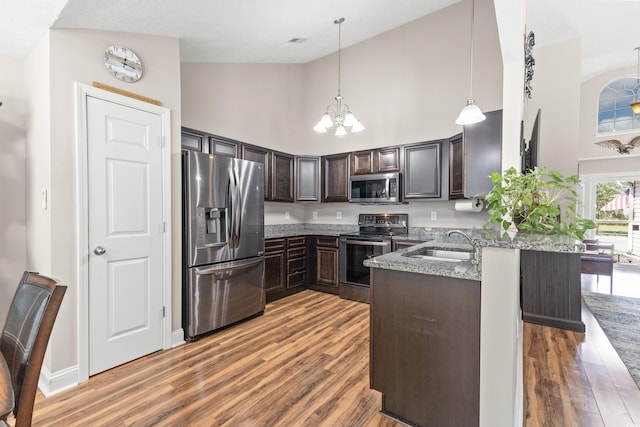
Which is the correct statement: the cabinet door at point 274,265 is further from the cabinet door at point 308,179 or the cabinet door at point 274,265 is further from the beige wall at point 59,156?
the beige wall at point 59,156

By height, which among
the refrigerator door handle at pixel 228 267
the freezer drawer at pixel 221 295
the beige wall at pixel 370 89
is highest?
the beige wall at pixel 370 89

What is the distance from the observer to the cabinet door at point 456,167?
3.36 meters

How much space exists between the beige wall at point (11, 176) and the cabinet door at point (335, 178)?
10.9 ft

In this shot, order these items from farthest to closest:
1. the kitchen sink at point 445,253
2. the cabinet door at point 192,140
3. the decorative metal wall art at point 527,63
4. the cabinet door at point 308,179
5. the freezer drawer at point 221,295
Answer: the cabinet door at point 308,179
the cabinet door at point 192,140
the freezer drawer at point 221,295
the decorative metal wall art at point 527,63
the kitchen sink at point 445,253

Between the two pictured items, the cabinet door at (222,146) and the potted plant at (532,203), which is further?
the cabinet door at (222,146)

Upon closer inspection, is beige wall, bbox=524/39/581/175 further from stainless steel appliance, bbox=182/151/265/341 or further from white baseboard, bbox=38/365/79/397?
white baseboard, bbox=38/365/79/397

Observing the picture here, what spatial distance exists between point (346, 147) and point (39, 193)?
12.1 ft

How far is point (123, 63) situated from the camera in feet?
7.58

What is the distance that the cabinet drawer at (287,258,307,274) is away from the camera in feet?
13.7

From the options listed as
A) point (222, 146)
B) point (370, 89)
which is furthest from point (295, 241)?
point (370, 89)

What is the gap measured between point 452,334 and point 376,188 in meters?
2.71

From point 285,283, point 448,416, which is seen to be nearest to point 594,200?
point 285,283

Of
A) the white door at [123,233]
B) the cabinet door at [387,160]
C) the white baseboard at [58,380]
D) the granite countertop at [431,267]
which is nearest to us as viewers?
the granite countertop at [431,267]

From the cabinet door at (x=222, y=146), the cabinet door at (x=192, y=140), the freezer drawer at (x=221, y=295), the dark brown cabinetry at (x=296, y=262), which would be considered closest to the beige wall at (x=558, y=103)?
the dark brown cabinetry at (x=296, y=262)
